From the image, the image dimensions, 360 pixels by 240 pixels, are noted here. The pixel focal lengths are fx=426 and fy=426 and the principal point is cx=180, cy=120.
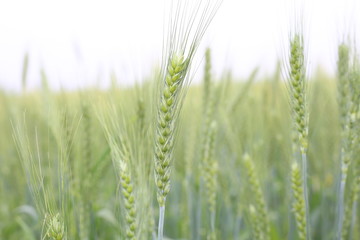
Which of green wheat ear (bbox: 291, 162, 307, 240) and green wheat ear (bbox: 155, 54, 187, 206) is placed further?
green wheat ear (bbox: 291, 162, 307, 240)

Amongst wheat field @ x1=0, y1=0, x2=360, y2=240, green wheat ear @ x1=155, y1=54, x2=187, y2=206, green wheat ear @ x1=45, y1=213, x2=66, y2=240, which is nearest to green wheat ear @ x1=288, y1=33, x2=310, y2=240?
wheat field @ x1=0, y1=0, x2=360, y2=240

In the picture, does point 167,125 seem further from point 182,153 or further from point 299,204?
point 182,153

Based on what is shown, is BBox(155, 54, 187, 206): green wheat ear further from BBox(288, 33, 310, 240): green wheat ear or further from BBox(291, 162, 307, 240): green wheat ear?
BBox(291, 162, 307, 240): green wheat ear

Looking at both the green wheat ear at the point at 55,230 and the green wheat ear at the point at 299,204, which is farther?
the green wheat ear at the point at 299,204

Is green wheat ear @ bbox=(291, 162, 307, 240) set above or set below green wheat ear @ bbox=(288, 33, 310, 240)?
below

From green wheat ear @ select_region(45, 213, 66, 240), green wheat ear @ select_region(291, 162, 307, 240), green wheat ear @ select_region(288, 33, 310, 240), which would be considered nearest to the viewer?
green wheat ear @ select_region(45, 213, 66, 240)

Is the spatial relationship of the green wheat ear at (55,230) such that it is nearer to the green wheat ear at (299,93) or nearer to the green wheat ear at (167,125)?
the green wheat ear at (167,125)

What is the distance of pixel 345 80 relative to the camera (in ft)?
5.14

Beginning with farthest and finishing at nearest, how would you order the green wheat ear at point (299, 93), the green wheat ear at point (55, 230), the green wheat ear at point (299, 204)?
the green wheat ear at point (299, 204) → the green wheat ear at point (299, 93) → the green wheat ear at point (55, 230)

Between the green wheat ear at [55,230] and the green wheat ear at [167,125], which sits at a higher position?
the green wheat ear at [167,125]

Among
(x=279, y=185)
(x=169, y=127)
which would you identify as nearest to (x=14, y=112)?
(x=279, y=185)

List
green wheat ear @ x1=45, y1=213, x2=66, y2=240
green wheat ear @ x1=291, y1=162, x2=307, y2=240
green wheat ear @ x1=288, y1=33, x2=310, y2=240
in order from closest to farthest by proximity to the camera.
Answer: green wheat ear @ x1=45, y1=213, x2=66, y2=240, green wheat ear @ x1=288, y1=33, x2=310, y2=240, green wheat ear @ x1=291, y1=162, x2=307, y2=240

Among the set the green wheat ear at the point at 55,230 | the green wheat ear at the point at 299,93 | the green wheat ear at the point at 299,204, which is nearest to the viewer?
the green wheat ear at the point at 55,230

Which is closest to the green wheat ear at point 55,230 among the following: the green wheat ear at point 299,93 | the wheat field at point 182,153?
the wheat field at point 182,153
